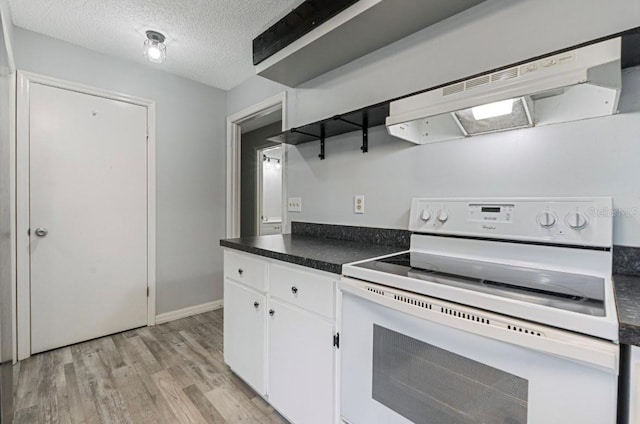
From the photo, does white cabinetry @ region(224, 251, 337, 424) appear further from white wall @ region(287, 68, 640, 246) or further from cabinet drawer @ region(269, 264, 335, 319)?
white wall @ region(287, 68, 640, 246)

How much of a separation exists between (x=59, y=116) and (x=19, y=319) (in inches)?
58.8

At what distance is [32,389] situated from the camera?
172 centimetres

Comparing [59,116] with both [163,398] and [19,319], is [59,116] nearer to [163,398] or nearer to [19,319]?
[19,319]

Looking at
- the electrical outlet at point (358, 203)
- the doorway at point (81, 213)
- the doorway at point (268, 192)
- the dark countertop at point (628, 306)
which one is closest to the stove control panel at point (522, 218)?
the dark countertop at point (628, 306)

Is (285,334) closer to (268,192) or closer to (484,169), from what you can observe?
(484,169)

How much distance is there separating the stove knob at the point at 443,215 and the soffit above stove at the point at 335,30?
92 cm

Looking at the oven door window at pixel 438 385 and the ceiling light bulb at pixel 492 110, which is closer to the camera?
the oven door window at pixel 438 385

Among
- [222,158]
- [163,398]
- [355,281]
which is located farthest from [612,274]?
[222,158]

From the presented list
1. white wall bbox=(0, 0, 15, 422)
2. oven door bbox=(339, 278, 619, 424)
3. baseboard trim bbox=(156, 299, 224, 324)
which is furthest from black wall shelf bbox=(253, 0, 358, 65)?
baseboard trim bbox=(156, 299, 224, 324)

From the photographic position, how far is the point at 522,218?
Result: 1.11 metres

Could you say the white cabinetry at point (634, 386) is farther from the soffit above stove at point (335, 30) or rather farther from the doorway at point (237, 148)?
the doorway at point (237, 148)

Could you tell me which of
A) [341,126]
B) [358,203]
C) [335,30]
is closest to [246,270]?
[358,203]

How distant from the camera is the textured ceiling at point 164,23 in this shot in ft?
5.88

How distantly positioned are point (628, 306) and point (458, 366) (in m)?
0.42
